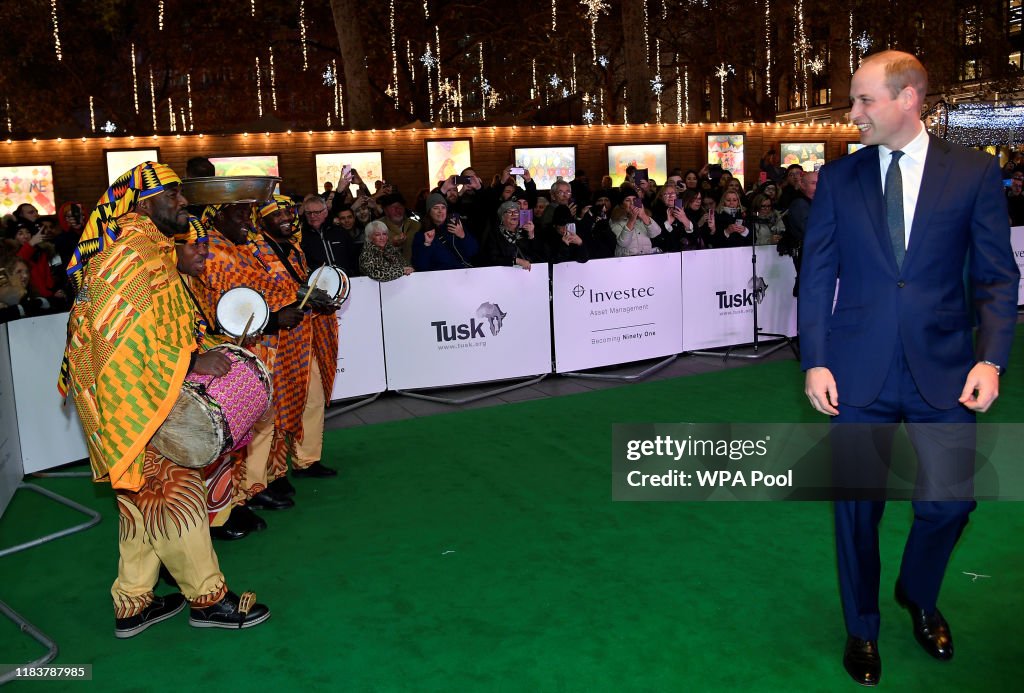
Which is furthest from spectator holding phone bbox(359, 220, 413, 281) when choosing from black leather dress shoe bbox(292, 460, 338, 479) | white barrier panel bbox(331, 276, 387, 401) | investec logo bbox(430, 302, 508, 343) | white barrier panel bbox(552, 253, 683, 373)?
black leather dress shoe bbox(292, 460, 338, 479)

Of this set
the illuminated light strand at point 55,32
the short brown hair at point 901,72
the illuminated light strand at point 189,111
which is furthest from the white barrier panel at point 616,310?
the illuminated light strand at point 189,111

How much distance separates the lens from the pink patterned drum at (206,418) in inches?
165

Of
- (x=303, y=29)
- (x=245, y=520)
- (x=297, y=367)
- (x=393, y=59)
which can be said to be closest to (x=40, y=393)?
(x=297, y=367)

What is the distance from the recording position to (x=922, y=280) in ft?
11.4

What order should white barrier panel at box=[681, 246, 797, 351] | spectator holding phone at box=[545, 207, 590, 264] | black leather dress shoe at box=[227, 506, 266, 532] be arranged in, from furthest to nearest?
1. white barrier panel at box=[681, 246, 797, 351]
2. spectator holding phone at box=[545, 207, 590, 264]
3. black leather dress shoe at box=[227, 506, 266, 532]

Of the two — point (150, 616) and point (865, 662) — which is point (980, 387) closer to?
point (865, 662)

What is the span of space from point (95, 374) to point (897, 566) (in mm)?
4077

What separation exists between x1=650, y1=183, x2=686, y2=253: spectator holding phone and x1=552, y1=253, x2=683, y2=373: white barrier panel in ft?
1.88

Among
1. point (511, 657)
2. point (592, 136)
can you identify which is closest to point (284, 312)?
point (511, 657)

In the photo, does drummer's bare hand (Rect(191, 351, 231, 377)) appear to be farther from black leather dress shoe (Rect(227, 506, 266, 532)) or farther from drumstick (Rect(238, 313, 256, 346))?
black leather dress shoe (Rect(227, 506, 266, 532))

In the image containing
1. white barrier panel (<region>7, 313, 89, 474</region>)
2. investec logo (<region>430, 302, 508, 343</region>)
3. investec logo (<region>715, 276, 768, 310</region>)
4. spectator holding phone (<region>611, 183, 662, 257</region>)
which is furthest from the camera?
investec logo (<region>715, 276, 768, 310</region>)

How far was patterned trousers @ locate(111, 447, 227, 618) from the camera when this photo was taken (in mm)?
4359

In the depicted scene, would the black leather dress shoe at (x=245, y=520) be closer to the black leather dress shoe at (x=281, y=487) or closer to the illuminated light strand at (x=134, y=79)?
the black leather dress shoe at (x=281, y=487)

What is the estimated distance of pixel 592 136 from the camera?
2195 centimetres
